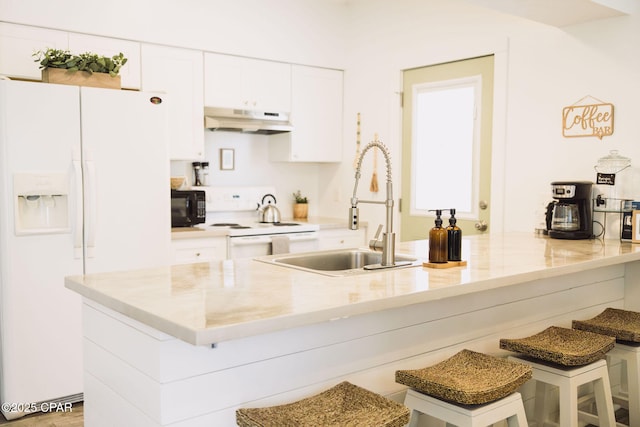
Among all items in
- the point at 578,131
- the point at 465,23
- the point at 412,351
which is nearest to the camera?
the point at 412,351

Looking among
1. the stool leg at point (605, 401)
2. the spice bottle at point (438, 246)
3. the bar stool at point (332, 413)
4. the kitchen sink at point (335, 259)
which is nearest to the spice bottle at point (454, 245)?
the spice bottle at point (438, 246)

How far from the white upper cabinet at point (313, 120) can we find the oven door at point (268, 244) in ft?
2.43

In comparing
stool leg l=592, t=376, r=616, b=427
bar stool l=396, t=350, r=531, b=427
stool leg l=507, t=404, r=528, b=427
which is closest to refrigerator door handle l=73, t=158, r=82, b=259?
bar stool l=396, t=350, r=531, b=427

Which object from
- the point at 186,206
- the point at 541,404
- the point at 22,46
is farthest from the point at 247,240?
the point at 541,404

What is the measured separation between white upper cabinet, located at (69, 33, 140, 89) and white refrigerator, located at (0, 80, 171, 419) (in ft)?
1.99

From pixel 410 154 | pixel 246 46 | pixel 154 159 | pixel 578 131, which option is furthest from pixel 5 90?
pixel 578 131

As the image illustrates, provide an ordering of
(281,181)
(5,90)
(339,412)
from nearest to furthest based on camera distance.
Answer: (339,412) → (5,90) → (281,181)

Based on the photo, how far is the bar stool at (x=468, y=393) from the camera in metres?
1.86

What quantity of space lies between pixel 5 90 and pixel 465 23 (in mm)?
2930

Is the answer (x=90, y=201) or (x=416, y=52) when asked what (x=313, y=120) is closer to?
(x=416, y=52)

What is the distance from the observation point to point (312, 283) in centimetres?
206

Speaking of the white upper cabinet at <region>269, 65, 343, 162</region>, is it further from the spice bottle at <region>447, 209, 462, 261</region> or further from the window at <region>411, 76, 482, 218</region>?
the spice bottle at <region>447, 209, 462, 261</region>

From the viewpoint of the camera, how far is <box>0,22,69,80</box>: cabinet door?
3.61 m

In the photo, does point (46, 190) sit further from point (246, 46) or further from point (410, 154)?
point (410, 154)
